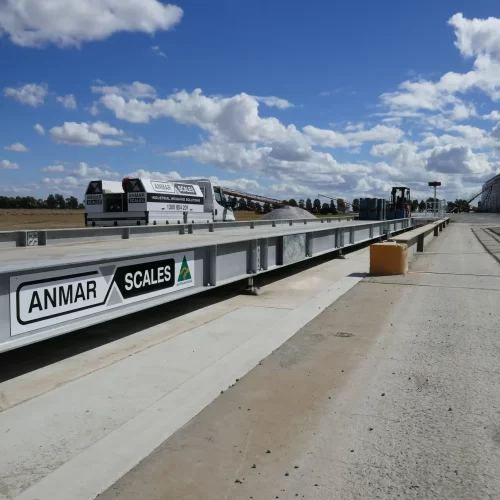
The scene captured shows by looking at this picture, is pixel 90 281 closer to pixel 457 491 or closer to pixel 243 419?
pixel 243 419

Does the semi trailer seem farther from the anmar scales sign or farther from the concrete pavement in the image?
the concrete pavement

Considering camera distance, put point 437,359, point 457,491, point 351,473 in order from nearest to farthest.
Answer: point 457,491
point 351,473
point 437,359

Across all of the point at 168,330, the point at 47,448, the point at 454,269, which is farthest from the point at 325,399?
the point at 454,269

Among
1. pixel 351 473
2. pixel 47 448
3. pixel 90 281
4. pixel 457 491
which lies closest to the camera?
pixel 457 491

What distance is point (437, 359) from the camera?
5590mm

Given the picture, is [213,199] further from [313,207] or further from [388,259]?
[313,207]

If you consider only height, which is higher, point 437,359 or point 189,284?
point 189,284

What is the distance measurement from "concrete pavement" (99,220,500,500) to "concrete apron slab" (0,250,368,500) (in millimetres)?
221

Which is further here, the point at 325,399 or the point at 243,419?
the point at 325,399

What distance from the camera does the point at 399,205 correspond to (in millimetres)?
39094

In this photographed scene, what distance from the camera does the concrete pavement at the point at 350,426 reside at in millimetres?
3115

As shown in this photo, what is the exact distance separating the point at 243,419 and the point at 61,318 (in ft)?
Answer: 6.70

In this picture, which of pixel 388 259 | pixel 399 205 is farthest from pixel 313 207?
pixel 388 259

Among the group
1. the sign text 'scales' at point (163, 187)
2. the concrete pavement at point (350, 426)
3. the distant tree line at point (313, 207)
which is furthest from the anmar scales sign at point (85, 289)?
the distant tree line at point (313, 207)
